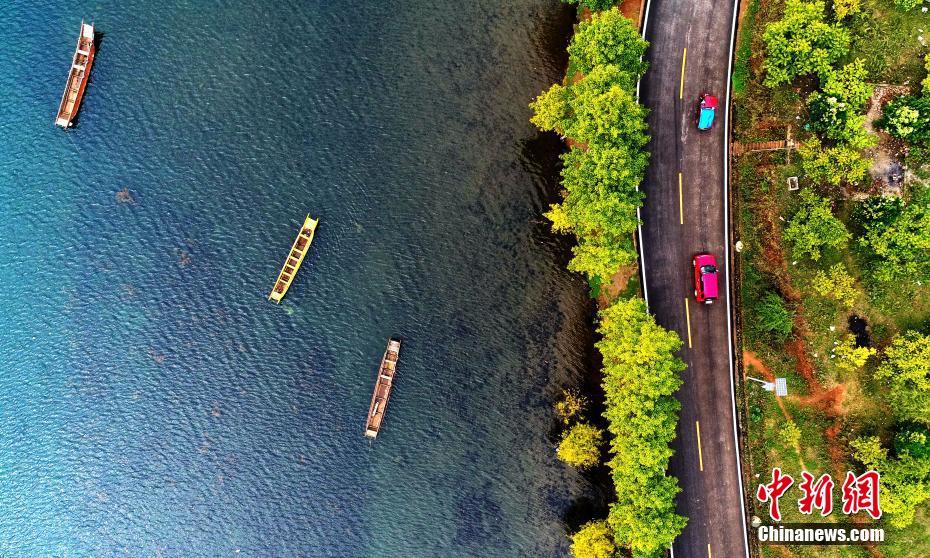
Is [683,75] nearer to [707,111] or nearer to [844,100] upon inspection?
[707,111]

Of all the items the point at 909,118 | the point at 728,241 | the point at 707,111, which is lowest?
the point at 728,241

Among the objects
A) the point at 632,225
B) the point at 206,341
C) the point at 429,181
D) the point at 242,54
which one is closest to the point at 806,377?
the point at 632,225

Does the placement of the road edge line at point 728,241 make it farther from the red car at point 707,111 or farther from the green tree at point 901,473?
the green tree at point 901,473

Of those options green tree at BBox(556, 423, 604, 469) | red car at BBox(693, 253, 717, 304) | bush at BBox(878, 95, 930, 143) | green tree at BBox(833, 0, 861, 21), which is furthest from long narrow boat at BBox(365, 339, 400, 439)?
green tree at BBox(833, 0, 861, 21)

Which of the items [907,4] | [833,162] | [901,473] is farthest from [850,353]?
[907,4]

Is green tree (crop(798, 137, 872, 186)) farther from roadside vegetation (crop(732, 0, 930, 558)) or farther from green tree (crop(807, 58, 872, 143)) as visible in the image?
green tree (crop(807, 58, 872, 143))
